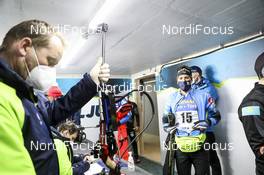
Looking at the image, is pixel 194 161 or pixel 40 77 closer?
pixel 40 77

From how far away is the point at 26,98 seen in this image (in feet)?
2.06

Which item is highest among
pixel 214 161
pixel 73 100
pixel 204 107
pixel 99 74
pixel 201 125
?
pixel 99 74

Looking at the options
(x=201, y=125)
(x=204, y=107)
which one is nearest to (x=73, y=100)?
(x=201, y=125)

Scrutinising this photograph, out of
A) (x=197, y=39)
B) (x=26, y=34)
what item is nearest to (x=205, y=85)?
(x=197, y=39)

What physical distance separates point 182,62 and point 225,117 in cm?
113

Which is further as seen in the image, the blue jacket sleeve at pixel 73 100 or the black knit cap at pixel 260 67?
the black knit cap at pixel 260 67

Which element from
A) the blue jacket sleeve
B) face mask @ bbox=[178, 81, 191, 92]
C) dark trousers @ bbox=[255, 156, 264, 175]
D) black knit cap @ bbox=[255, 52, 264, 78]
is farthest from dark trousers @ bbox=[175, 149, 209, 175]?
the blue jacket sleeve

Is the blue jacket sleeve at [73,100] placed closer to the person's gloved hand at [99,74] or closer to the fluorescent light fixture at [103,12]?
the person's gloved hand at [99,74]
